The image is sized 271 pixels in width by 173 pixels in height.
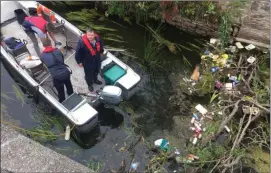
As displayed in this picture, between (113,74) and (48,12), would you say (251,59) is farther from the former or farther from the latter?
(48,12)

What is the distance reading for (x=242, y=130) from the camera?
559 centimetres

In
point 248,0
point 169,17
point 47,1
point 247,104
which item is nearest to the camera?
point 247,104

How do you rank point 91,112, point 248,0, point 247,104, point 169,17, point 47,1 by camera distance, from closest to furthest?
point 91,112 → point 247,104 → point 248,0 → point 169,17 → point 47,1

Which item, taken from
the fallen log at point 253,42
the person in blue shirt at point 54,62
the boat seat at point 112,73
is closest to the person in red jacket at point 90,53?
the boat seat at point 112,73

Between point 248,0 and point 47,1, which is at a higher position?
point 248,0

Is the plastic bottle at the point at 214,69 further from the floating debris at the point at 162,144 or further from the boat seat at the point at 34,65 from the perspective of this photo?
the boat seat at the point at 34,65

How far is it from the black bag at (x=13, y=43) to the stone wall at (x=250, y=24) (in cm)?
335

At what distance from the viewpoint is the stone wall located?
6.57 meters

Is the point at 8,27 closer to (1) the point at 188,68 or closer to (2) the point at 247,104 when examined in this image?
(1) the point at 188,68

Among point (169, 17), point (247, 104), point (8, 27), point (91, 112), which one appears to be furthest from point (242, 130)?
point (8, 27)

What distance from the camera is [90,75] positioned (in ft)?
19.0

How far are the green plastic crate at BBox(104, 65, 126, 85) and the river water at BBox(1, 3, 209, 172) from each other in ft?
2.10

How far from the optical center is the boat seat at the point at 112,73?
19.2ft

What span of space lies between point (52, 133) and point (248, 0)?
4617mm
